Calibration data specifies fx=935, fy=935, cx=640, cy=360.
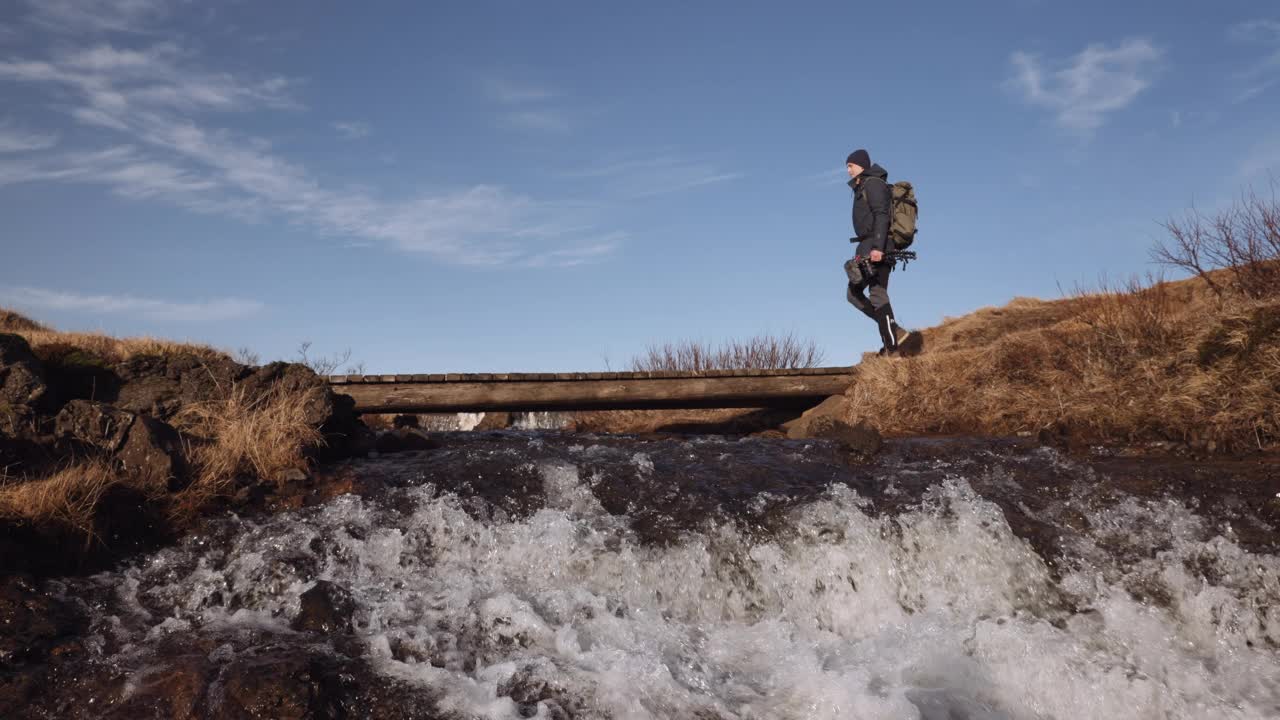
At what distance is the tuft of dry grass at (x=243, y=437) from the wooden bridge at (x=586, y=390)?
3.19m

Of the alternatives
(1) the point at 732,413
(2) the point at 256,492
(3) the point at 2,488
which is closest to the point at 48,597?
(3) the point at 2,488

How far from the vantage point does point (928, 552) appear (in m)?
5.64

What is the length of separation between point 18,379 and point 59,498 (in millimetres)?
1623

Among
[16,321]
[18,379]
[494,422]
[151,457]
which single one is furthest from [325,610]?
[16,321]

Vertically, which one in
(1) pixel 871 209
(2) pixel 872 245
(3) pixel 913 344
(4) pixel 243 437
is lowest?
(4) pixel 243 437

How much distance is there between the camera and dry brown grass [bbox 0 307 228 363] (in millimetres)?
8156

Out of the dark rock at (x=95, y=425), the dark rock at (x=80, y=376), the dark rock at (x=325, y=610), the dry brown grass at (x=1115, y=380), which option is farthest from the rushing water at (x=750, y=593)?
the dark rock at (x=80, y=376)

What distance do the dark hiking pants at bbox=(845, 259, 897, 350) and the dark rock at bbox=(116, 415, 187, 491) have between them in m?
8.04

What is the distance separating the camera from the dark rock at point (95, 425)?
627 cm

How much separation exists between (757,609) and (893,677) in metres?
0.94

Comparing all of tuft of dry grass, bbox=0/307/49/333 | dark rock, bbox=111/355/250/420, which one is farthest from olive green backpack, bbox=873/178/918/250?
tuft of dry grass, bbox=0/307/49/333

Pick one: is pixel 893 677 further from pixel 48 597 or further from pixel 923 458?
pixel 48 597

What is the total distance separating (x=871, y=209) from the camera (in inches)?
453

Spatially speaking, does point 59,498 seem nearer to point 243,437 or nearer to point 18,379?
point 243,437
